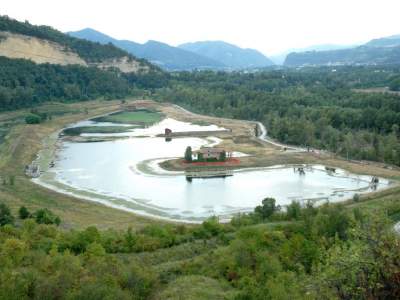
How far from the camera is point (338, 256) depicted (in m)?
8.69

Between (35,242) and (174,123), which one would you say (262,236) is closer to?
(35,242)

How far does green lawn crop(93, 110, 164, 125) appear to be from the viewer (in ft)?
235

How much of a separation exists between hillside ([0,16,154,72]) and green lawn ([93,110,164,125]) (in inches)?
1108

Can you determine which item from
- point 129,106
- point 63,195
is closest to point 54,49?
point 129,106

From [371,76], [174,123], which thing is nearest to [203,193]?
[174,123]

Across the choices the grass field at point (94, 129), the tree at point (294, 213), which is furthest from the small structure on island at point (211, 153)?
the grass field at point (94, 129)

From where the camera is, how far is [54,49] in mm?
104250

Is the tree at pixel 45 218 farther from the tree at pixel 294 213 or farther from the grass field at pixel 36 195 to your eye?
the tree at pixel 294 213

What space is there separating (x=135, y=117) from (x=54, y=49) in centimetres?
3871

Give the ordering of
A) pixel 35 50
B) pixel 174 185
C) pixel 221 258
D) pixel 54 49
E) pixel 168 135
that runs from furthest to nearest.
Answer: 1. pixel 54 49
2. pixel 35 50
3. pixel 168 135
4. pixel 174 185
5. pixel 221 258

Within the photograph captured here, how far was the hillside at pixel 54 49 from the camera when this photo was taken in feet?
314

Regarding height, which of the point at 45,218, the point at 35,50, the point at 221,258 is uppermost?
the point at 35,50

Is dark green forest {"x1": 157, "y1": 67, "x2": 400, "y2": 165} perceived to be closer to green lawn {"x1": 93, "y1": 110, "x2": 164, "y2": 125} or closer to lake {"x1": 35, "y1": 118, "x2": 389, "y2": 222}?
lake {"x1": 35, "y1": 118, "x2": 389, "y2": 222}

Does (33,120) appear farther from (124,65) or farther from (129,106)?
(124,65)
